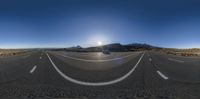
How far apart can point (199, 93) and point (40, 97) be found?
12.8ft

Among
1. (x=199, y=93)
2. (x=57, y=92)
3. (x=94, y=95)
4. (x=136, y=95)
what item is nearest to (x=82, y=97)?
(x=94, y=95)

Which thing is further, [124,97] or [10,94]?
[10,94]

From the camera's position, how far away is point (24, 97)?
18.1 ft

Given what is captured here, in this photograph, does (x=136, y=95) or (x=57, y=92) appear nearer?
(x=136, y=95)

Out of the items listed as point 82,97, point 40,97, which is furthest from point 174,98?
point 40,97

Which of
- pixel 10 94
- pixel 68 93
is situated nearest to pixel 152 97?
pixel 68 93

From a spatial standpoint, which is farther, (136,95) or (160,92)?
(160,92)

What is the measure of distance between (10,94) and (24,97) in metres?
0.63

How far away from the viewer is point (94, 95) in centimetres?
582

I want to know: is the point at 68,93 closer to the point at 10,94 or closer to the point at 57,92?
the point at 57,92

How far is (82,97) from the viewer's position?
5.59 meters

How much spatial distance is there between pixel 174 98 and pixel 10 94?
12.9 feet

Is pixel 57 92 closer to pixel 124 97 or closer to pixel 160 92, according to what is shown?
pixel 124 97

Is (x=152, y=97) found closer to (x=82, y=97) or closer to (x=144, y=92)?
(x=144, y=92)
